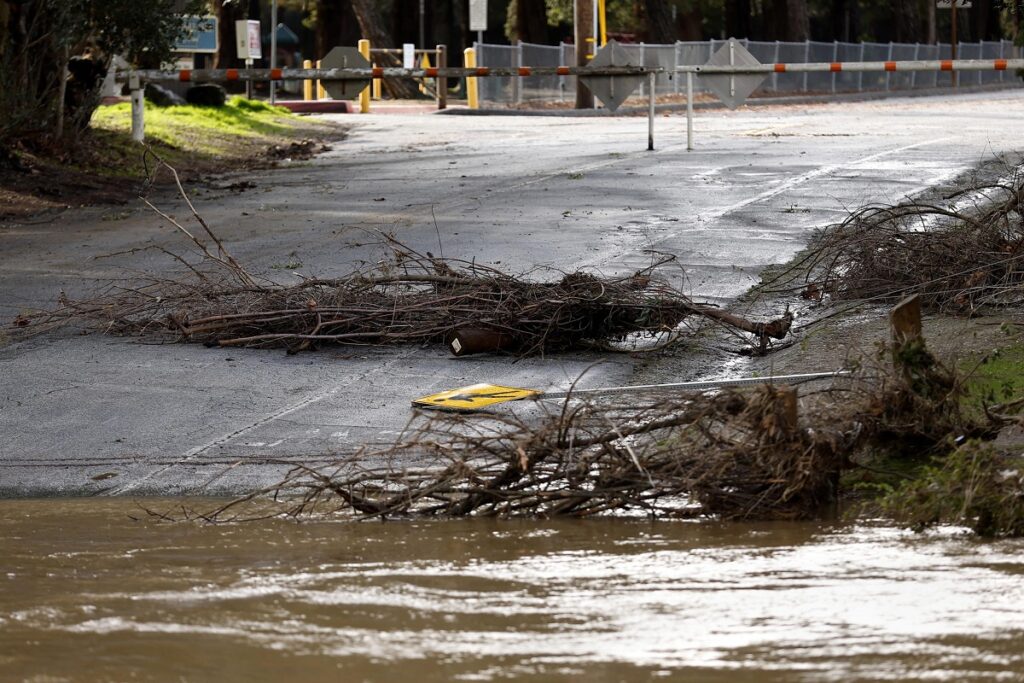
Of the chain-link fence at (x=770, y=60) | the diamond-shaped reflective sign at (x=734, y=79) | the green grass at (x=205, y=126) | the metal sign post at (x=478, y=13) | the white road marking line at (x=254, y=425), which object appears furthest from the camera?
the chain-link fence at (x=770, y=60)

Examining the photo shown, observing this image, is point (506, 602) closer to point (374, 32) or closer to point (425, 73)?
point (425, 73)

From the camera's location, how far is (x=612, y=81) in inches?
865

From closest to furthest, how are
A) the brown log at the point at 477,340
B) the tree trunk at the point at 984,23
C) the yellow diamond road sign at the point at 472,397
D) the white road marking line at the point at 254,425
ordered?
the white road marking line at the point at 254,425 → the yellow diamond road sign at the point at 472,397 → the brown log at the point at 477,340 → the tree trunk at the point at 984,23

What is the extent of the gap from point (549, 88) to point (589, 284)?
35606 mm

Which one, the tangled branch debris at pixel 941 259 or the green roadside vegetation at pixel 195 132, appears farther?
the green roadside vegetation at pixel 195 132

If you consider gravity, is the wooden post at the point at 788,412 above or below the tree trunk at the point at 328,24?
below

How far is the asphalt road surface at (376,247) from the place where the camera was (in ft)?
22.8

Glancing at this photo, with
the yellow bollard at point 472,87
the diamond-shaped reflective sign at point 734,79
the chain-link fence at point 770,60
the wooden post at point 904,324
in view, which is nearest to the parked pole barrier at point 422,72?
the diamond-shaped reflective sign at point 734,79

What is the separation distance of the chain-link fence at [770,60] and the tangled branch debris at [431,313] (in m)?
25.6

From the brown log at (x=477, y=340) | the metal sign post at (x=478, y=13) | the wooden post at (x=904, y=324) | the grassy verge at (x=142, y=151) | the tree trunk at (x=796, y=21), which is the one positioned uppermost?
the tree trunk at (x=796, y=21)

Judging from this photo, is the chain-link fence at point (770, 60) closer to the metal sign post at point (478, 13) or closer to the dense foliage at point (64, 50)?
the metal sign post at point (478, 13)

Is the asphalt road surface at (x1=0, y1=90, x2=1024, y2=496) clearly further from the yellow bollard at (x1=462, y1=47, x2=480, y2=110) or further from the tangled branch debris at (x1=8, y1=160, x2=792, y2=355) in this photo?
the yellow bollard at (x1=462, y1=47, x2=480, y2=110)

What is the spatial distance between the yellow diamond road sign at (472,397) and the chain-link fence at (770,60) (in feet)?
88.7

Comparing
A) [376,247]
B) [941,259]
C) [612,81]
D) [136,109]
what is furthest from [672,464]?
[136,109]
